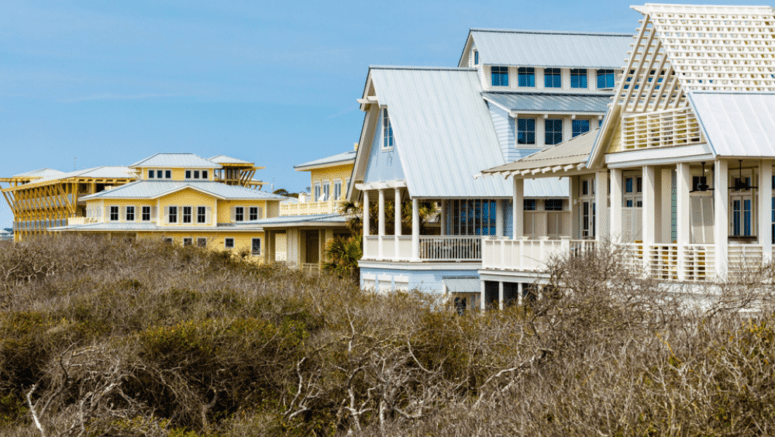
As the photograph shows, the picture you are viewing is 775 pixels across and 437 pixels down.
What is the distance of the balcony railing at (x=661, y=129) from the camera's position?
20.7 metres

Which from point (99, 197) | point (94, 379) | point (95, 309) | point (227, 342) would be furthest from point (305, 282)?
point (99, 197)

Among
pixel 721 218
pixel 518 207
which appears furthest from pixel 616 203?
pixel 518 207

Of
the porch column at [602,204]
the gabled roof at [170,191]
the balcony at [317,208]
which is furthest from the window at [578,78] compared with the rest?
the gabled roof at [170,191]

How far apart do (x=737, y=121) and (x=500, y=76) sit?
17506 millimetres

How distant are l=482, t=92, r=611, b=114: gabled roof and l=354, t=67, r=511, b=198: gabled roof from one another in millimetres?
832

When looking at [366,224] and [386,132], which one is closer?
[386,132]

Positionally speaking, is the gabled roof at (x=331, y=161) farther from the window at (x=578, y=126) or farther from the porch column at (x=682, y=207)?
the porch column at (x=682, y=207)

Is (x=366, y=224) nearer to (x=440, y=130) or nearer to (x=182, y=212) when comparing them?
(x=440, y=130)

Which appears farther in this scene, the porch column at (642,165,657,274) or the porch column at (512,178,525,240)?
the porch column at (512,178,525,240)

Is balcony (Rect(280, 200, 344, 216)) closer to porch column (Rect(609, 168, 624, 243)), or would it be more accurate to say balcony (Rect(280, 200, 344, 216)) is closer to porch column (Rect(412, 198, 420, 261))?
porch column (Rect(412, 198, 420, 261))

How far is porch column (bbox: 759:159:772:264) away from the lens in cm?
1956

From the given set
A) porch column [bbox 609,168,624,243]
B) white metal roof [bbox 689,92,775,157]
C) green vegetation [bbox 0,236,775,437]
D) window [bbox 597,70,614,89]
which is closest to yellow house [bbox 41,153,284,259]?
window [bbox 597,70,614,89]

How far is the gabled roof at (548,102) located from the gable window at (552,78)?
52cm

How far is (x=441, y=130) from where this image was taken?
113ft
